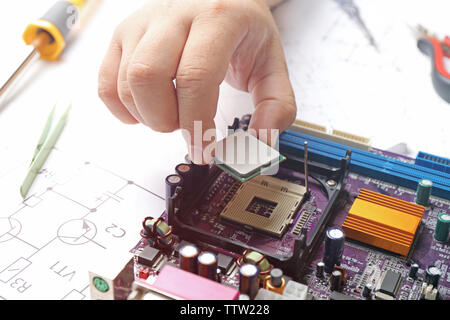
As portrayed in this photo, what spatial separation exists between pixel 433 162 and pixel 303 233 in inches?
36.3

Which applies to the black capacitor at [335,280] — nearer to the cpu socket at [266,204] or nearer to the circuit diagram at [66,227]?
the cpu socket at [266,204]

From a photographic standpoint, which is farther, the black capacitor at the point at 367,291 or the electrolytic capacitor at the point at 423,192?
the electrolytic capacitor at the point at 423,192

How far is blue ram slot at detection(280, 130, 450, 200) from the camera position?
2.54 meters

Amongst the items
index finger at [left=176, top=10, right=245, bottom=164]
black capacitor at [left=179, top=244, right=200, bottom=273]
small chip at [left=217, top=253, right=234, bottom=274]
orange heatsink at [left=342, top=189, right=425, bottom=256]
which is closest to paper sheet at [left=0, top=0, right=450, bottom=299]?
black capacitor at [left=179, top=244, right=200, bottom=273]

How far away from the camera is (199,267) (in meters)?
1.88

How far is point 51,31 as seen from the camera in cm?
342

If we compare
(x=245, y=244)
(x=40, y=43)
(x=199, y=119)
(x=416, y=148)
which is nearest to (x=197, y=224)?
(x=245, y=244)

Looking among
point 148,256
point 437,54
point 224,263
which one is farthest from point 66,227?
point 437,54

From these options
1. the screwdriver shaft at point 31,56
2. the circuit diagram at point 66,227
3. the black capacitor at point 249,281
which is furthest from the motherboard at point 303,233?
the screwdriver shaft at point 31,56

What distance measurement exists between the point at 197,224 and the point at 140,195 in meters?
0.38

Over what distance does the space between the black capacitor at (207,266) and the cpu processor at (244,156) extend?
35 centimetres

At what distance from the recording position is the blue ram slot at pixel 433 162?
2631mm

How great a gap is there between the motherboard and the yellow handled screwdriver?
1.37m

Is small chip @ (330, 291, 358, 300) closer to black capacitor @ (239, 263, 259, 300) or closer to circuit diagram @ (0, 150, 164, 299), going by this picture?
black capacitor @ (239, 263, 259, 300)
